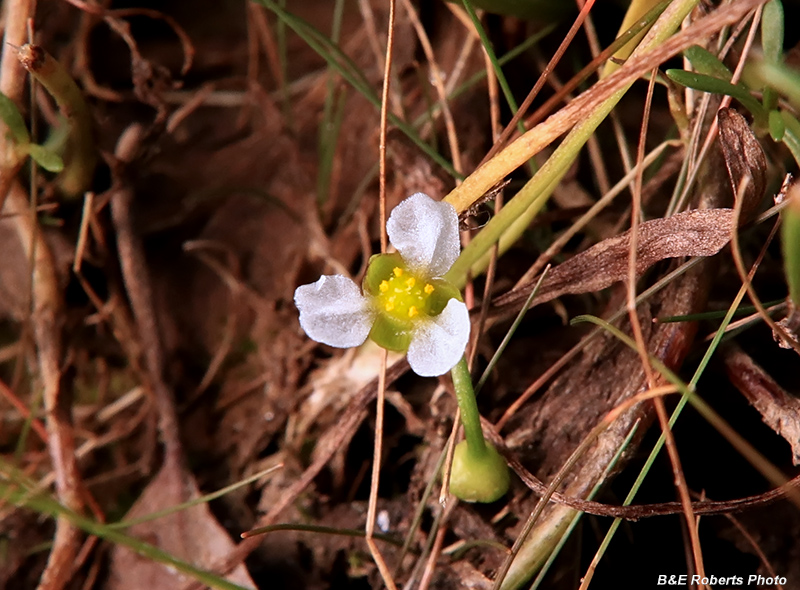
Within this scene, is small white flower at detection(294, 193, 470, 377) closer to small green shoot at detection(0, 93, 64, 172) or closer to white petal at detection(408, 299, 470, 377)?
white petal at detection(408, 299, 470, 377)

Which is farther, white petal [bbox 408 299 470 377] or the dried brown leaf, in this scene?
the dried brown leaf

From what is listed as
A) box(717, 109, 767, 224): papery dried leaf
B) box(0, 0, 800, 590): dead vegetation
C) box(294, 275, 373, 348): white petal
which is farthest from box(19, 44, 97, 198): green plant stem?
box(717, 109, 767, 224): papery dried leaf

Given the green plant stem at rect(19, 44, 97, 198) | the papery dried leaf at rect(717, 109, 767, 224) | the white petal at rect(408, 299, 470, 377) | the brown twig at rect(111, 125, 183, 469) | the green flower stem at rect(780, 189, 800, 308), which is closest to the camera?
the green flower stem at rect(780, 189, 800, 308)

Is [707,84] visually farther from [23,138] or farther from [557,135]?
[23,138]

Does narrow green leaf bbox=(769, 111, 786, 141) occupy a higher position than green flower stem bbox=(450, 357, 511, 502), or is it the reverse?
narrow green leaf bbox=(769, 111, 786, 141)

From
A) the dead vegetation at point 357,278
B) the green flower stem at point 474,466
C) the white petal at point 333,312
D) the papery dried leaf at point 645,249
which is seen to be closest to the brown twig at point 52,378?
the dead vegetation at point 357,278
